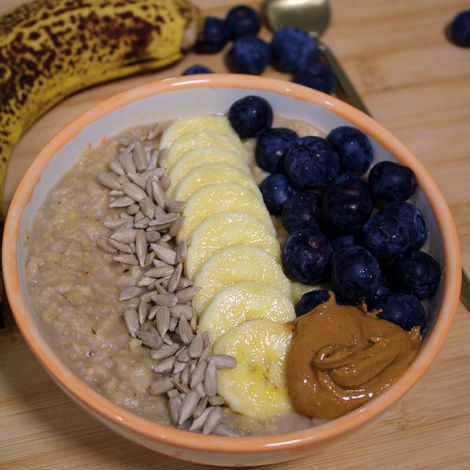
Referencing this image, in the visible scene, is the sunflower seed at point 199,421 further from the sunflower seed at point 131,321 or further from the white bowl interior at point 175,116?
the white bowl interior at point 175,116

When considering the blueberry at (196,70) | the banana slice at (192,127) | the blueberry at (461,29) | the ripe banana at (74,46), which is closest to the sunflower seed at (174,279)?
the banana slice at (192,127)

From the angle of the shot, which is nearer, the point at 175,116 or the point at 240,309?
the point at 240,309

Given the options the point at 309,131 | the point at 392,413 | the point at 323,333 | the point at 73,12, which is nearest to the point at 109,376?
the point at 323,333

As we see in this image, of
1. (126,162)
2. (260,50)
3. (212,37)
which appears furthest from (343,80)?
(126,162)

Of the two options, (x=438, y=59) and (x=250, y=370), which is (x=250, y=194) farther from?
(x=438, y=59)

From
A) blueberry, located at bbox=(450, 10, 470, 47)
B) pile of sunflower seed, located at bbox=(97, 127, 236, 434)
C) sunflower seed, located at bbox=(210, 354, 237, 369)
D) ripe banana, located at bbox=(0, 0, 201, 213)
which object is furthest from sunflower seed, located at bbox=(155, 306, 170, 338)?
blueberry, located at bbox=(450, 10, 470, 47)

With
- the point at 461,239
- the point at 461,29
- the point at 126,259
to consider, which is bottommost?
the point at 461,239

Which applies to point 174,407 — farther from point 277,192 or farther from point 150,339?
point 277,192
